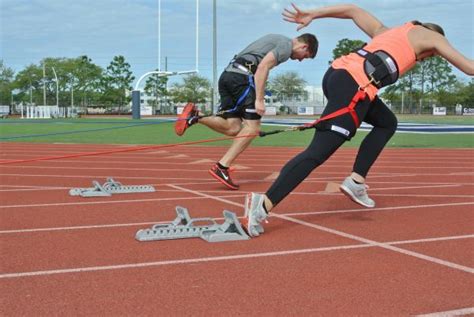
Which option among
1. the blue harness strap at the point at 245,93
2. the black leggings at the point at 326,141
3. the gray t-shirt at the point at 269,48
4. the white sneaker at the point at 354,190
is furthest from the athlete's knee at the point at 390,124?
the blue harness strap at the point at 245,93

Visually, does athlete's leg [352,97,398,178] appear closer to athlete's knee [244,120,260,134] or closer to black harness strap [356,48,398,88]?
black harness strap [356,48,398,88]

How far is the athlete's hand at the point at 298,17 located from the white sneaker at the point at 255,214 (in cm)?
165

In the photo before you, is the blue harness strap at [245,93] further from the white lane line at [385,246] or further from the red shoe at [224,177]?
the white lane line at [385,246]

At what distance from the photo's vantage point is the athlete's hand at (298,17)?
5.16 metres

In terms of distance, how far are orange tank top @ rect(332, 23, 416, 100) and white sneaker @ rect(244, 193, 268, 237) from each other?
46.8 inches

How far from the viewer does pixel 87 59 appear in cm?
9806

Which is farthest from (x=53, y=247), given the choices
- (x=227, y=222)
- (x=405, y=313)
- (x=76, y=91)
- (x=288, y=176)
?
(x=76, y=91)

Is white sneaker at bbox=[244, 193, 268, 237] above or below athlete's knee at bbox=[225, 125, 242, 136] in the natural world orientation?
below

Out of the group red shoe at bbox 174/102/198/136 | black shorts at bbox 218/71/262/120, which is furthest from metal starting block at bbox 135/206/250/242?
black shorts at bbox 218/71/262/120

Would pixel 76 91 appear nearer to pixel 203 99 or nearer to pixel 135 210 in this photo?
pixel 203 99

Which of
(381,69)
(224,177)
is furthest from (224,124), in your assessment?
(381,69)

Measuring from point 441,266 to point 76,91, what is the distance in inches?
3702

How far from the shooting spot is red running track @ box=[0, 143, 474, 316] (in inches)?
118

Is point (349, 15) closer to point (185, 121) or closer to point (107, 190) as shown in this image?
point (185, 121)
